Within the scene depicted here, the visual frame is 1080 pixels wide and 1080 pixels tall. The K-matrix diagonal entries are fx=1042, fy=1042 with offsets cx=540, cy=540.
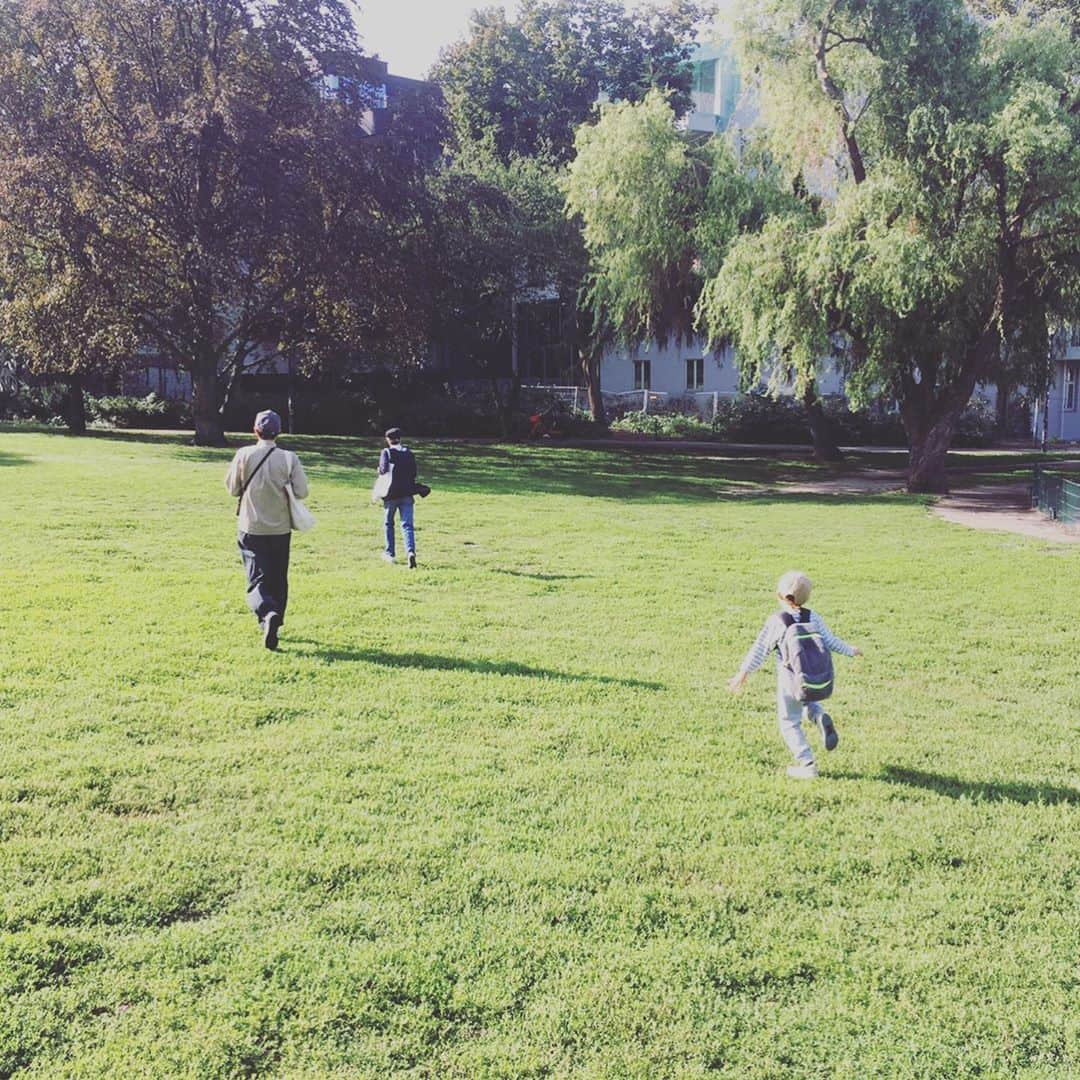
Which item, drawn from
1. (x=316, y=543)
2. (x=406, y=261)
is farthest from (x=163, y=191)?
(x=316, y=543)

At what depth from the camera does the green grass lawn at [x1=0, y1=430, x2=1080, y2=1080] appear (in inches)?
128

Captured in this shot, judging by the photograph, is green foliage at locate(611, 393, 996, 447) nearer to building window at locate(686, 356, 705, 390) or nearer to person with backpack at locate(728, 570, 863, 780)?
building window at locate(686, 356, 705, 390)

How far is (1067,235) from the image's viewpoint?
65.1 ft

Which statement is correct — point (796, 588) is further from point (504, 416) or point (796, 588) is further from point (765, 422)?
point (765, 422)

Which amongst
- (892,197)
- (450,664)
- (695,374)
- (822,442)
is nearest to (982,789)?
(450,664)

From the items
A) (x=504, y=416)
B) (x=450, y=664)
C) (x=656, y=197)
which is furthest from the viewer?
(x=504, y=416)

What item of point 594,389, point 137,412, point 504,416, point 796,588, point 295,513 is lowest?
point 796,588

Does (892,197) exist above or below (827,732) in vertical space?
above

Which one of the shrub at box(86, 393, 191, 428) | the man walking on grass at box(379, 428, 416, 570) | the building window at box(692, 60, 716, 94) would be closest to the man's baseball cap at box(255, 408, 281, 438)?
the man walking on grass at box(379, 428, 416, 570)

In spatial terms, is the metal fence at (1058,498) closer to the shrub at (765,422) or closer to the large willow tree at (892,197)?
the large willow tree at (892,197)

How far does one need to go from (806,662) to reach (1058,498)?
46.9 feet

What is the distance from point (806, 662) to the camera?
5414mm

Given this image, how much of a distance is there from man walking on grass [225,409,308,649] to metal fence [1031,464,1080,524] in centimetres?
1361

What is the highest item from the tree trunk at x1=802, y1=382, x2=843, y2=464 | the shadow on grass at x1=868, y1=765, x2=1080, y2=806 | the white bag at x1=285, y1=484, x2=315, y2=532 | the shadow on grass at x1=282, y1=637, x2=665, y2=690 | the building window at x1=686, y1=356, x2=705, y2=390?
the building window at x1=686, y1=356, x2=705, y2=390
